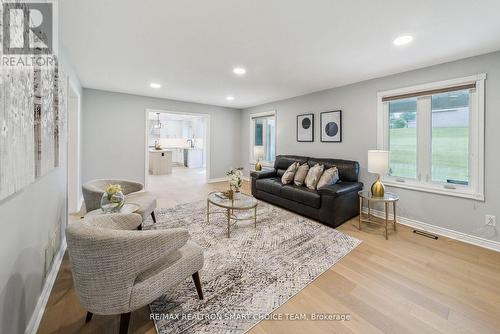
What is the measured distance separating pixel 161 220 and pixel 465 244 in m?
4.19

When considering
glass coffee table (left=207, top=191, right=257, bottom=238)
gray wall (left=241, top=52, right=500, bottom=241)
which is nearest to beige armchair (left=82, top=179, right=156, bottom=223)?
glass coffee table (left=207, top=191, right=257, bottom=238)

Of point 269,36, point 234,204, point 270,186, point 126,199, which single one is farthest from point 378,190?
point 126,199

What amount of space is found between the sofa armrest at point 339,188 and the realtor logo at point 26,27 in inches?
130

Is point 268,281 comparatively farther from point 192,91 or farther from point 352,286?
point 192,91

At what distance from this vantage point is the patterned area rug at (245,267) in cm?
157

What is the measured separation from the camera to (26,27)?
126cm

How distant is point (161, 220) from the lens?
3385 mm

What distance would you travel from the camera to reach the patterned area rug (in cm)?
157

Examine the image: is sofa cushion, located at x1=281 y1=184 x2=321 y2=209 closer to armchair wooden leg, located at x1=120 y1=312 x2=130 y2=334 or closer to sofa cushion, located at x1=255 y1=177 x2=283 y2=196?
sofa cushion, located at x1=255 y1=177 x2=283 y2=196

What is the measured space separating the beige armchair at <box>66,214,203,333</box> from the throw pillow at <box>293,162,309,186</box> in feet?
9.53

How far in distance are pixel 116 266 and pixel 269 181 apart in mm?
3319

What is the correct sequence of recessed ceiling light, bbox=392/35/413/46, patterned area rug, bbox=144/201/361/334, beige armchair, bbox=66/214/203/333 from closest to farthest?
beige armchair, bbox=66/214/203/333, patterned area rug, bbox=144/201/361/334, recessed ceiling light, bbox=392/35/413/46

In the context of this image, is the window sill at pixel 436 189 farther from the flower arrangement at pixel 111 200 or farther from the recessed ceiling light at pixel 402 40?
the flower arrangement at pixel 111 200

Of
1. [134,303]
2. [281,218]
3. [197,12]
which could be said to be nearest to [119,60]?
[197,12]
